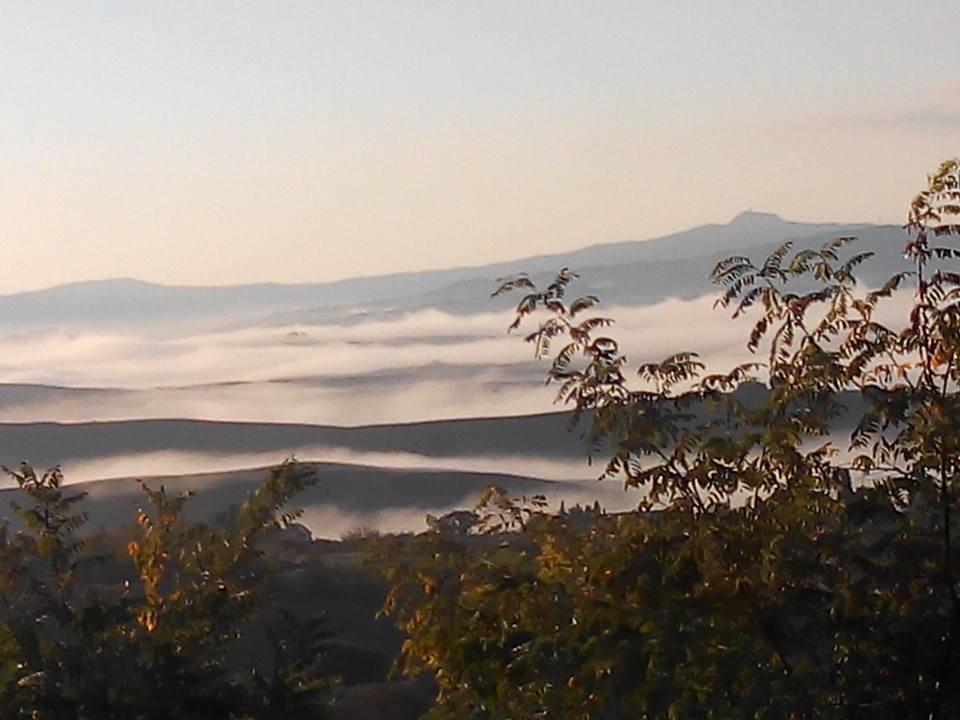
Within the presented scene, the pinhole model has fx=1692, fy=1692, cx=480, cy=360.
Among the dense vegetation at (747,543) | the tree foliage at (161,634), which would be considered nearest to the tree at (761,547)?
the dense vegetation at (747,543)

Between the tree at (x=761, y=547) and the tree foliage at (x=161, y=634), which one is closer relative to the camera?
the tree at (x=761, y=547)

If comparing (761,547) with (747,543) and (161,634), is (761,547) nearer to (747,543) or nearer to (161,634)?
(747,543)

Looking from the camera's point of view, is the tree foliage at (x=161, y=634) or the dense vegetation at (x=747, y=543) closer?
the dense vegetation at (x=747, y=543)

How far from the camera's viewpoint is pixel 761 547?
8047 millimetres

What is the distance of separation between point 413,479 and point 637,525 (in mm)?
91166

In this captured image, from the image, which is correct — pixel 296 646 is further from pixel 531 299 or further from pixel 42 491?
pixel 531 299

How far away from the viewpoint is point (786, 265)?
28.5ft

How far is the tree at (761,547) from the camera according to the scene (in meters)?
7.66

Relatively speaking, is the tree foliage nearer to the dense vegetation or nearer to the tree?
the dense vegetation

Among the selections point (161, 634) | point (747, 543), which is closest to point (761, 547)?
point (747, 543)

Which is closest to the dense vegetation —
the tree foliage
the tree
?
the tree

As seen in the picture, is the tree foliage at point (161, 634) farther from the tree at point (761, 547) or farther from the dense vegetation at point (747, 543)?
the tree at point (761, 547)

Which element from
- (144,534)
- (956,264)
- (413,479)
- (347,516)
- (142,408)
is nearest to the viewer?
(956,264)

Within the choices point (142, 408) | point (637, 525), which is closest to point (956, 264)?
point (637, 525)
